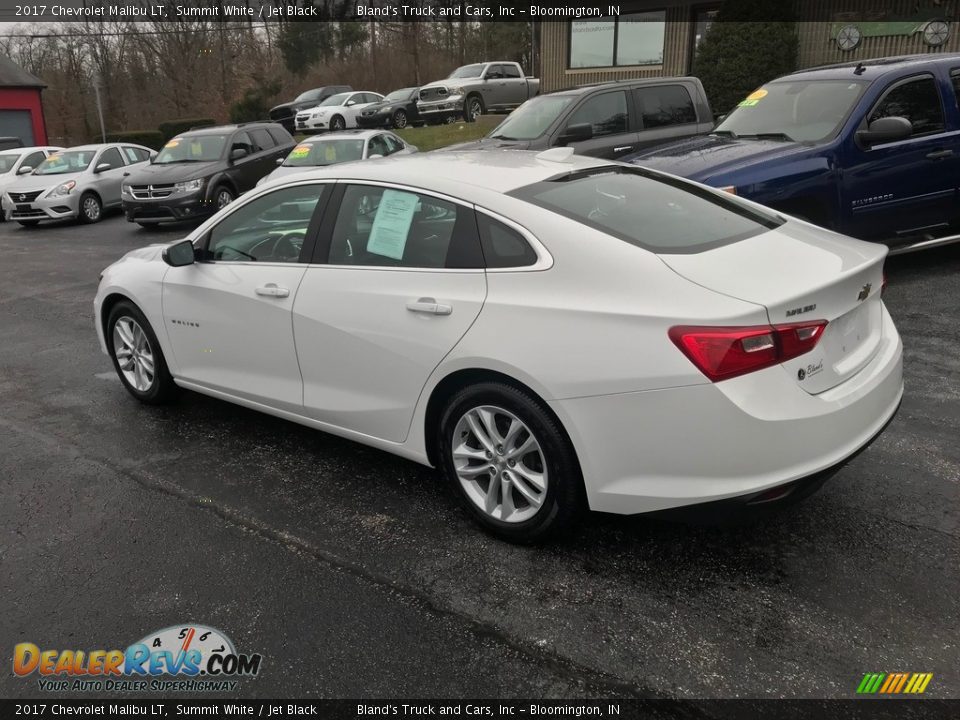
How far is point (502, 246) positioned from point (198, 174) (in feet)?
39.2

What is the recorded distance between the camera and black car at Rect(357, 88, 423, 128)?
26609 millimetres

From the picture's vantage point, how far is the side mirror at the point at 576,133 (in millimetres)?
9578

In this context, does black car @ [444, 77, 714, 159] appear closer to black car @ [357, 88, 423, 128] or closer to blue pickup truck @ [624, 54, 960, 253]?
blue pickup truck @ [624, 54, 960, 253]

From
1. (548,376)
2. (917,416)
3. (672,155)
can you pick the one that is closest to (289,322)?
(548,376)

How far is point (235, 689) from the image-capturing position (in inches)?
104

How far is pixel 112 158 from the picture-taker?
17234 millimetres

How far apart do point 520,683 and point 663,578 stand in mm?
813

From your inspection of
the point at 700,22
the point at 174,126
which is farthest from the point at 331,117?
the point at 700,22

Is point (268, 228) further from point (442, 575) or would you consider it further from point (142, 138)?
point (142, 138)

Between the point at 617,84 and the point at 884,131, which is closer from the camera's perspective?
the point at 884,131

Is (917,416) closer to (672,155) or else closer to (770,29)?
(672,155)

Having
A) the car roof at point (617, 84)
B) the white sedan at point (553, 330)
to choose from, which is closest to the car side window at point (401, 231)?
the white sedan at point (553, 330)

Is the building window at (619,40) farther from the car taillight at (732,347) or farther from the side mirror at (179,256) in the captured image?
the car taillight at (732,347)

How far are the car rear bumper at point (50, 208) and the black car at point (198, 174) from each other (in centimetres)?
237
